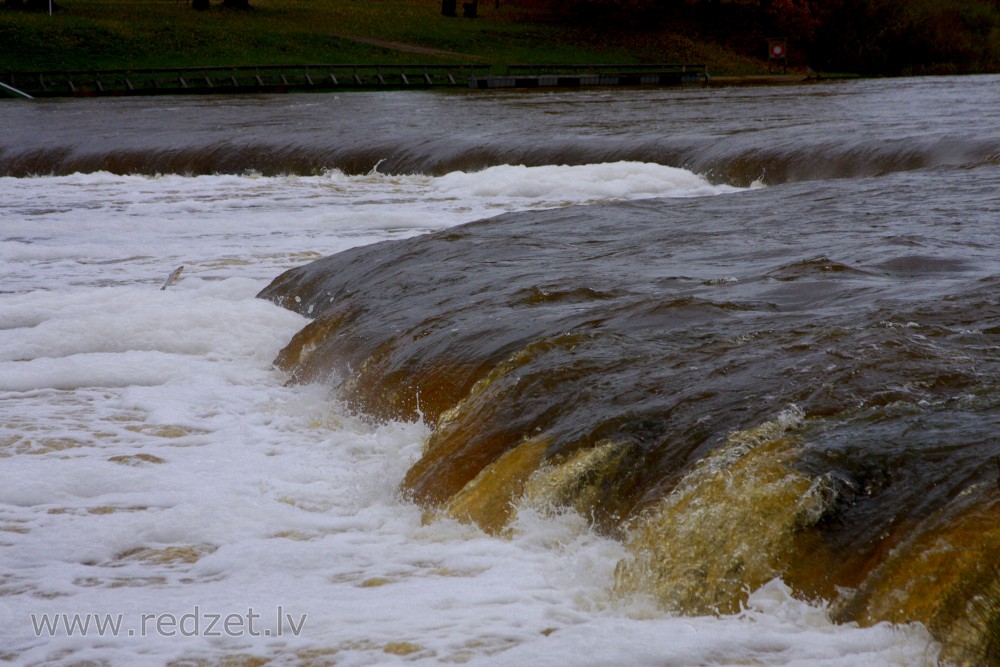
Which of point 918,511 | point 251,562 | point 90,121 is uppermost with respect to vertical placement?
point 90,121

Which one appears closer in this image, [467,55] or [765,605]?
[765,605]

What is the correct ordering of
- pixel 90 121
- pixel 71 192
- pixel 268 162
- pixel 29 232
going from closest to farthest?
pixel 29 232 < pixel 71 192 < pixel 268 162 < pixel 90 121

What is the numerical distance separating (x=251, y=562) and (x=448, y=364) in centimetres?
178

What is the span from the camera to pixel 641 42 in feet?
171

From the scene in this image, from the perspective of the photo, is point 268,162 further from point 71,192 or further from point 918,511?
point 918,511

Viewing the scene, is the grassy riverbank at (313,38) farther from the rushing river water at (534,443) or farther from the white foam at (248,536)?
the white foam at (248,536)

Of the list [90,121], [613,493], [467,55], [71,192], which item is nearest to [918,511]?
[613,493]

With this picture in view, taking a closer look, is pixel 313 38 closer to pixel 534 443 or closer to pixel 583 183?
pixel 583 183

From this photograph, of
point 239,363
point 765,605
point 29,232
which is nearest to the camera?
point 765,605

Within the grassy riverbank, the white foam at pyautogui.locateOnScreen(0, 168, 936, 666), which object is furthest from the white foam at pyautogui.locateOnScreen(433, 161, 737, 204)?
the grassy riverbank

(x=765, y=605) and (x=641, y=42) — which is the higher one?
(x=641, y=42)

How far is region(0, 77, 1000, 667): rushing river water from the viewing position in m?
3.48

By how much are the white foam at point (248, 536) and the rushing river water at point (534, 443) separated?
0.05ft

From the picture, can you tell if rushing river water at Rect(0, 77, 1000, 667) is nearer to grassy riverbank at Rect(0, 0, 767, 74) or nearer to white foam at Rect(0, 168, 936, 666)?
white foam at Rect(0, 168, 936, 666)
